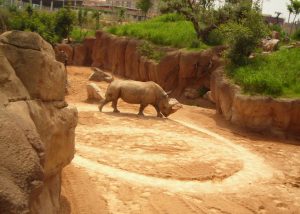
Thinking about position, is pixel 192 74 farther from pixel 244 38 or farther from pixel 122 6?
pixel 122 6

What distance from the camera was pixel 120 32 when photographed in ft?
93.4

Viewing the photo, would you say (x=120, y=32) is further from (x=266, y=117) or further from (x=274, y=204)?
(x=274, y=204)

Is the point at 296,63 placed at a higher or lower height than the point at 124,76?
higher

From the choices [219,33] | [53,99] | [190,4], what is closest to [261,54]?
[219,33]

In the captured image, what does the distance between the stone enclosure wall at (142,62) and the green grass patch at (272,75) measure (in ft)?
10.8

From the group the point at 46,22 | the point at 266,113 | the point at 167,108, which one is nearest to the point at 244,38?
the point at 266,113

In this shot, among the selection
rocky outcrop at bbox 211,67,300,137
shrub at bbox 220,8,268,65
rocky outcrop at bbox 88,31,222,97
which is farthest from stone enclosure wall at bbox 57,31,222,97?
rocky outcrop at bbox 211,67,300,137

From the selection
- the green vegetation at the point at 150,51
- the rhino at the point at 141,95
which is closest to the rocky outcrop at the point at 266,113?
the rhino at the point at 141,95

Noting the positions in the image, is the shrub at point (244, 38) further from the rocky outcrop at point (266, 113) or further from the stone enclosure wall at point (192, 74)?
the rocky outcrop at point (266, 113)

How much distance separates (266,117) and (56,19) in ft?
67.6

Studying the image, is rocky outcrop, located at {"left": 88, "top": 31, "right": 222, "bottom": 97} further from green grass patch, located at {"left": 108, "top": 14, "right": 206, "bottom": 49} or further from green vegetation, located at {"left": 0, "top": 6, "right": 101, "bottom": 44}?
green vegetation, located at {"left": 0, "top": 6, "right": 101, "bottom": 44}

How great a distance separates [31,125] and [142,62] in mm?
Result: 20123

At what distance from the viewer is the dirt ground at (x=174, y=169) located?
285 inches

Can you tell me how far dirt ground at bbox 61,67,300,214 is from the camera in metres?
7.23
